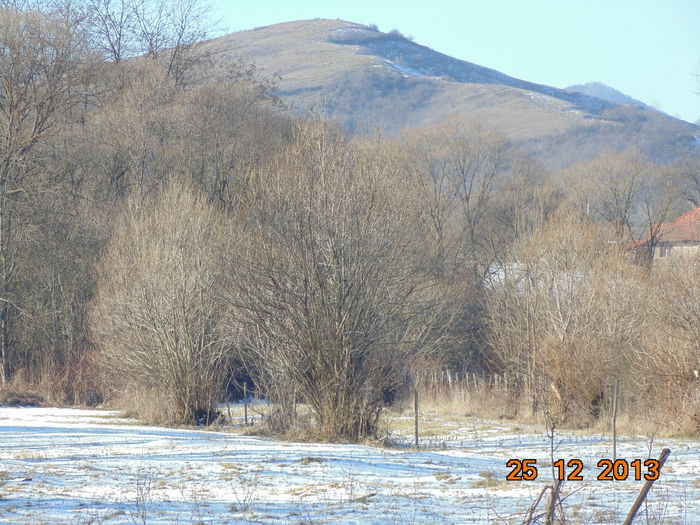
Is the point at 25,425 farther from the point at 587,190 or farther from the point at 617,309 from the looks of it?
the point at 587,190

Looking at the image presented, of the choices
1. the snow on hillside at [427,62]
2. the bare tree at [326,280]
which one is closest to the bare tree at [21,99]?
the bare tree at [326,280]

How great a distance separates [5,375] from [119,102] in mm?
13222

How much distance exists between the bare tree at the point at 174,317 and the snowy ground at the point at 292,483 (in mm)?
4308

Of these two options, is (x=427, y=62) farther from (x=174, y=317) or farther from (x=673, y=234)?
(x=174, y=317)

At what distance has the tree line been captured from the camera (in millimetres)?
17562

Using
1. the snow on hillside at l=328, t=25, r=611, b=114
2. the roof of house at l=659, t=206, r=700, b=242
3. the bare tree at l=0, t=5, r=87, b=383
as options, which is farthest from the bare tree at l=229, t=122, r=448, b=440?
the snow on hillside at l=328, t=25, r=611, b=114

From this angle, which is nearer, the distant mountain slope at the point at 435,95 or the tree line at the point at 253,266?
the tree line at the point at 253,266

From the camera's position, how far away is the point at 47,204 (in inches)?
1271

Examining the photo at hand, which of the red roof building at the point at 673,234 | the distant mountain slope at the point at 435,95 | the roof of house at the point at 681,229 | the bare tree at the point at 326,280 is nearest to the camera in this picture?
the bare tree at the point at 326,280

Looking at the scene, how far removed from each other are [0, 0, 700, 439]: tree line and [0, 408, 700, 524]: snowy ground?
295 centimetres

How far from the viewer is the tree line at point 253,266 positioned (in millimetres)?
17562

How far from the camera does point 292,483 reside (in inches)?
420

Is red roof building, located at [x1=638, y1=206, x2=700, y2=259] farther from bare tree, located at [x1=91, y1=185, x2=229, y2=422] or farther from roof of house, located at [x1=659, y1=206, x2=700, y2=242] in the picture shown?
bare tree, located at [x1=91, y1=185, x2=229, y2=422]
